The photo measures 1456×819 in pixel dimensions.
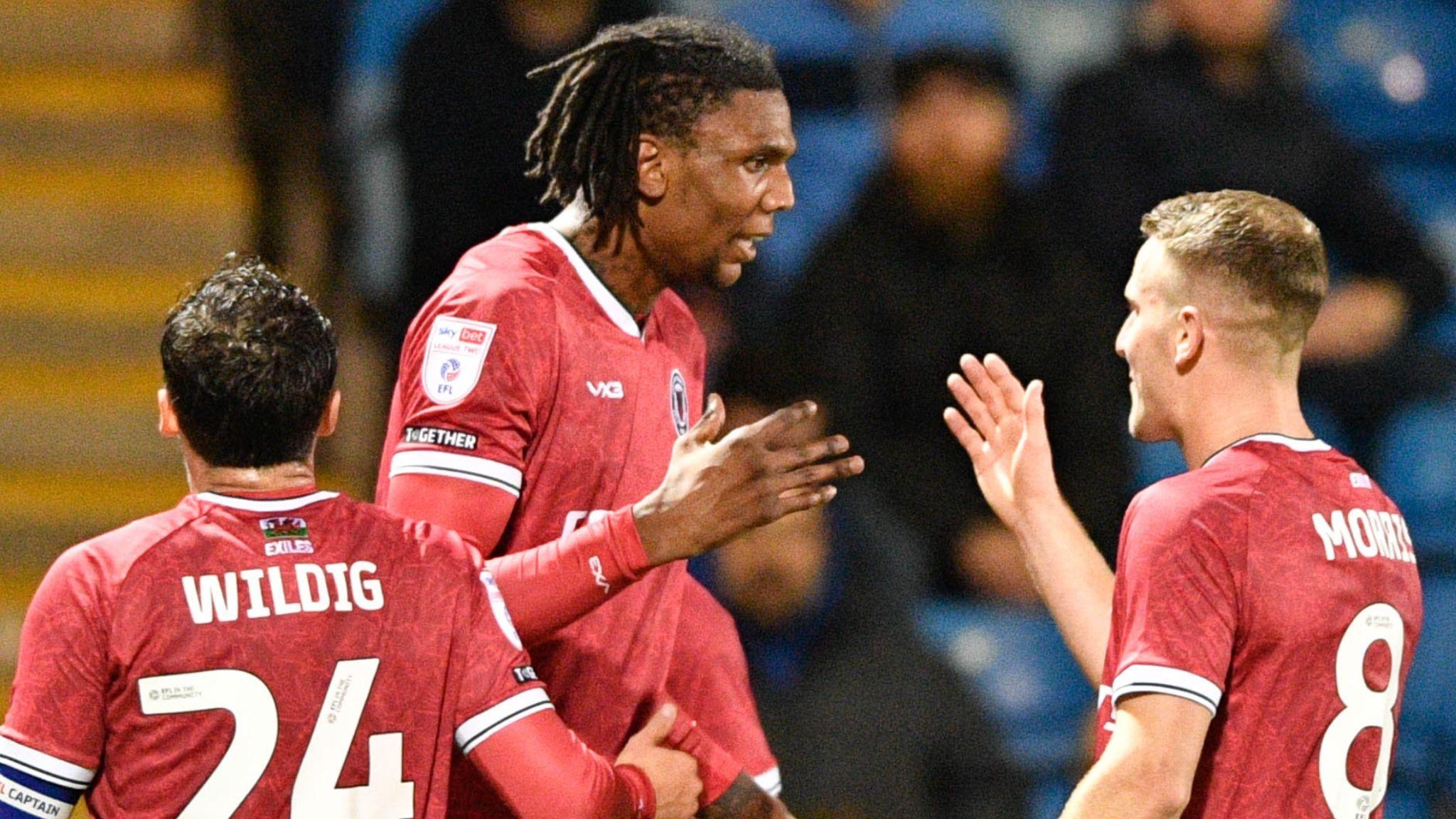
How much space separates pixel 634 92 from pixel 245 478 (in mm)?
963

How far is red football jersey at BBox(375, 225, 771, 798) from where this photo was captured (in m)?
3.04

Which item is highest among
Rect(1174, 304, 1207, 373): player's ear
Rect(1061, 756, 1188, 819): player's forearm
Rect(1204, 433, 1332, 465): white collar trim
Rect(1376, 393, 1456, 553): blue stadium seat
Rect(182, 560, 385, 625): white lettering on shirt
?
Rect(1174, 304, 1207, 373): player's ear

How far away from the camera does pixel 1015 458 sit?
3410mm

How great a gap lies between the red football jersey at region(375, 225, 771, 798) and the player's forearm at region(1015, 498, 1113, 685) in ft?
1.96

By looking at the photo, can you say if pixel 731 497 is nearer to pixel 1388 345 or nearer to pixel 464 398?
pixel 464 398

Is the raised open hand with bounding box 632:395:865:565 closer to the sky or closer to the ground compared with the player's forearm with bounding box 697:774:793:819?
closer to the sky

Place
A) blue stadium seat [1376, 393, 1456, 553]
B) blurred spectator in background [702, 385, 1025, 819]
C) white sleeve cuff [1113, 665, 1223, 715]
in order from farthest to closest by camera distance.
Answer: blue stadium seat [1376, 393, 1456, 553]
blurred spectator in background [702, 385, 1025, 819]
white sleeve cuff [1113, 665, 1223, 715]

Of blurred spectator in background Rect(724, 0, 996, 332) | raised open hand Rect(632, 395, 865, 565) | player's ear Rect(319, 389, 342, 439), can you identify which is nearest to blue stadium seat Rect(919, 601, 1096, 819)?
blurred spectator in background Rect(724, 0, 996, 332)

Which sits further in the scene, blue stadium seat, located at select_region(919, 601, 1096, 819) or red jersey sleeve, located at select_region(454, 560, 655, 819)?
blue stadium seat, located at select_region(919, 601, 1096, 819)

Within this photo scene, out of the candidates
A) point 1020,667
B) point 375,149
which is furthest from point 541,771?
point 375,149

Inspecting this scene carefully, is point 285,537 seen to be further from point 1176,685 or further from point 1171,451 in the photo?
point 1171,451

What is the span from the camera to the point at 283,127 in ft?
20.6

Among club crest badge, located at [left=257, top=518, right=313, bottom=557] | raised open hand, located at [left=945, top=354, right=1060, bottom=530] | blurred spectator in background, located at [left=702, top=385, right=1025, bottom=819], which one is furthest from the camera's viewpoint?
blurred spectator in background, located at [left=702, top=385, right=1025, bottom=819]

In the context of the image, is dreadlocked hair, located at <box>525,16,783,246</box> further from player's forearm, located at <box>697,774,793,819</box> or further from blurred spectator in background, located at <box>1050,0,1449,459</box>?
blurred spectator in background, located at <box>1050,0,1449,459</box>
